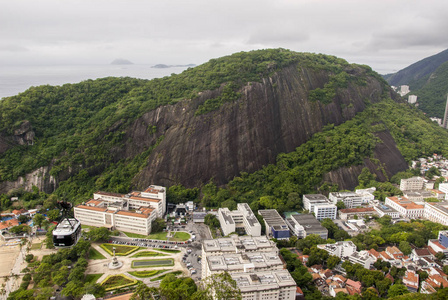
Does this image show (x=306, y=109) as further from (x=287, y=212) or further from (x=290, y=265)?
(x=290, y=265)

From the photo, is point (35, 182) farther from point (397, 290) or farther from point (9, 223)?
point (397, 290)

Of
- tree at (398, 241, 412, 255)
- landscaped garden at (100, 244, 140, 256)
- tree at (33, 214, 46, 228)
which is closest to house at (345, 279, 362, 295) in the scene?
tree at (398, 241, 412, 255)

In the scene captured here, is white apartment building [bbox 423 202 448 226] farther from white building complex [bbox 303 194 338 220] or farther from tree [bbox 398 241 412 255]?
white building complex [bbox 303 194 338 220]

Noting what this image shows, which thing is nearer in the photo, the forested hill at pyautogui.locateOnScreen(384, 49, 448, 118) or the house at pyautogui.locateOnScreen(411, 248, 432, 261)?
the house at pyautogui.locateOnScreen(411, 248, 432, 261)

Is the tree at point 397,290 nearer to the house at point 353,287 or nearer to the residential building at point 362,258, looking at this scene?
the house at point 353,287

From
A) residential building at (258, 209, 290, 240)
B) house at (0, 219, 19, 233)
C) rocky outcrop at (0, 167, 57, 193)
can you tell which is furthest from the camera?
rocky outcrop at (0, 167, 57, 193)

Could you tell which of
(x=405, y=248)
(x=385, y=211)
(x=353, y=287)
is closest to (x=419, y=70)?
(x=385, y=211)
